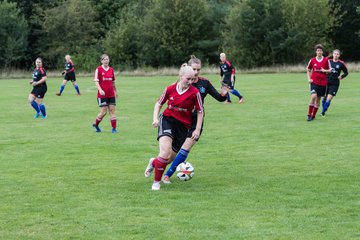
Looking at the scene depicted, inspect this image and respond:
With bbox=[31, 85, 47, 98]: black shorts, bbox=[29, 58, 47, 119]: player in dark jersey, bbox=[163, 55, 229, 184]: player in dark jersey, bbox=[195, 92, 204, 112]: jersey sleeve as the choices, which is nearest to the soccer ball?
bbox=[163, 55, 229, 184]: player in dark jersey

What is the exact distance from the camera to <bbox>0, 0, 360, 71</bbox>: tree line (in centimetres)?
6084

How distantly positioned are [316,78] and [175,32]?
46717mm

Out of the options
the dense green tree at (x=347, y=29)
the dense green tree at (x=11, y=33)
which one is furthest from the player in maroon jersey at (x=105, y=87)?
the dense green tree at (x=347, y=29)

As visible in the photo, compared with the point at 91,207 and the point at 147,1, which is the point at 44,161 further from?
the point at 147,1

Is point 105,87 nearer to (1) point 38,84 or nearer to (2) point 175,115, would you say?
(1) point 38,84

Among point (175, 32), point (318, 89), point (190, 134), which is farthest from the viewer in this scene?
point (175, 32)

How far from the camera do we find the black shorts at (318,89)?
18.0 meters

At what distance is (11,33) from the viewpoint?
65875mm

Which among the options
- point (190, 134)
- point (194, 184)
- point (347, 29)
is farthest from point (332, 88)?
point (347, 29)

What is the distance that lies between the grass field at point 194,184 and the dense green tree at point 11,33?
48780 mm

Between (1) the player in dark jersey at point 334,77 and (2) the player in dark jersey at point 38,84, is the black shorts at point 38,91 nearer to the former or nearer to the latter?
(2) the player in dark jersey at point 38,84

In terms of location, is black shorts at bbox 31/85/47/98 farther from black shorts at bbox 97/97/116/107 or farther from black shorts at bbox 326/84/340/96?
black shorts at bbox 326/84/340/96

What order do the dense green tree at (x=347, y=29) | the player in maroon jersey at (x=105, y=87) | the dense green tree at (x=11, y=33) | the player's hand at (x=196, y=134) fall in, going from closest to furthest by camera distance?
the player's hand at (x=196, y=134), the player in maroon jersey at (x=105, y=87), the dense green tree at (x=347, y=29), the dense green tree at (x=11, y=33)

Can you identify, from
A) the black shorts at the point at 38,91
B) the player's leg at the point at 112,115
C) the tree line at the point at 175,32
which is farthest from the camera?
the tree line at the point at 175,32
